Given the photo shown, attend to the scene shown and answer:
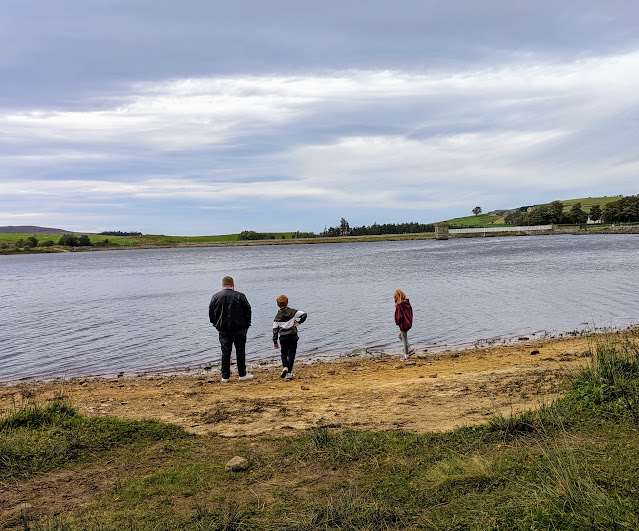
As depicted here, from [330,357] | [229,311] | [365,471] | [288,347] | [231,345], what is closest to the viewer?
A: [365,471]

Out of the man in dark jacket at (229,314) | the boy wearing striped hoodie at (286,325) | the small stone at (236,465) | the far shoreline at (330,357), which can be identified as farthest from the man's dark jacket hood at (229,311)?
the small stone at (236,465)

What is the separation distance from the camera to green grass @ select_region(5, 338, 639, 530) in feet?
14.7

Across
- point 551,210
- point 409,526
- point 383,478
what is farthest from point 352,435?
point 551,210

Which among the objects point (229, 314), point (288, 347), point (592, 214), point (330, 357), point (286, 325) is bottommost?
point (330, 357)

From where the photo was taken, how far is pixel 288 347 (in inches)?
510

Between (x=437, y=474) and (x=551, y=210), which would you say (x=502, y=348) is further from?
(x=551, y=210)

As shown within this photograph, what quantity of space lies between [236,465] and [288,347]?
687 cm

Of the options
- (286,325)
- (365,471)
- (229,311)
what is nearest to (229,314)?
(229,311)

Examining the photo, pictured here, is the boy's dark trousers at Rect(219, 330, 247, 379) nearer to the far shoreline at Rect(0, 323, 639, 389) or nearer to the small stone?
the far shoreline at Rect(0, 323, 639, 389)

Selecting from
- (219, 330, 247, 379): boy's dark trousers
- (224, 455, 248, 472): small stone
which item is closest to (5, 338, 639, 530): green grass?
(224, 455, 248, 472): small stone

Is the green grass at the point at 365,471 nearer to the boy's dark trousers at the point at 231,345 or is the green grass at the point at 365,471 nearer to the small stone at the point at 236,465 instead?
the small stone at the point at 236,465

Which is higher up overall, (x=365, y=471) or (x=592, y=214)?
(x=592, y=214)

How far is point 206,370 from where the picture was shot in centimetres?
1572

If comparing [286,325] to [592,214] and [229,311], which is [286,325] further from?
[592,214]
